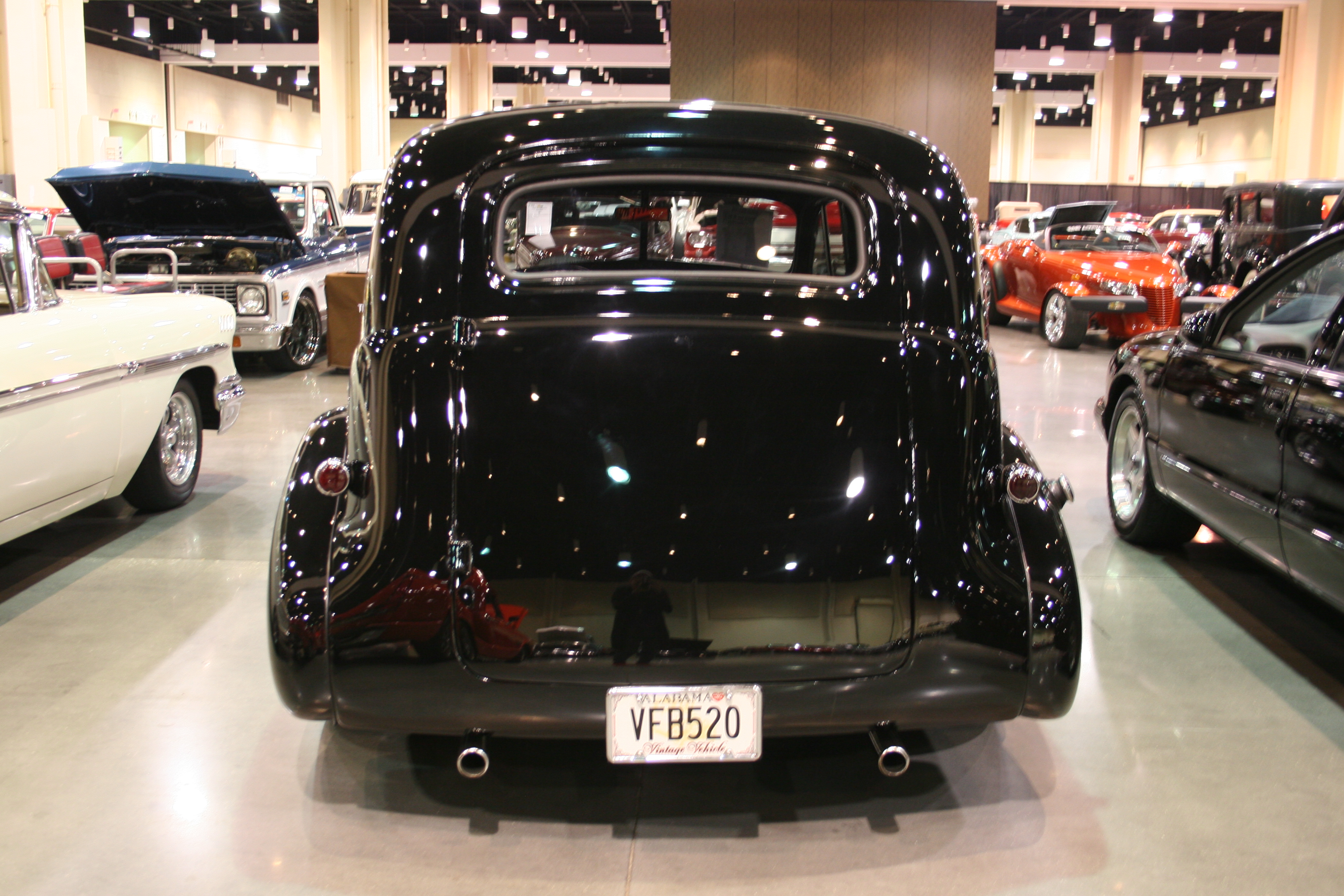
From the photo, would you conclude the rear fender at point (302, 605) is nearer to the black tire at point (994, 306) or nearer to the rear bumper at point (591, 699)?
the rear bumper at point (591, 699)

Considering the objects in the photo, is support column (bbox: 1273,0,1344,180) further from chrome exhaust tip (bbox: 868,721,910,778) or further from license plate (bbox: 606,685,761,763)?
license plate (bbox: 606,685,761,763)

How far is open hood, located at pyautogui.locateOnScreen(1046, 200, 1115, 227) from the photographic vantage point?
Result: 558 inches

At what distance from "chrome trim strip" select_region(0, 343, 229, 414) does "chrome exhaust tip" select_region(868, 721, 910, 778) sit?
9.74ft

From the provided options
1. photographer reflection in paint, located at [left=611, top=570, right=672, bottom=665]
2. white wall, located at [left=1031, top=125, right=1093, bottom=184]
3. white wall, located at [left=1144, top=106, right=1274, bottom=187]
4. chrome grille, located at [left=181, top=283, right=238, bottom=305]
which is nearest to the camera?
photographer reflection in paint, located at [left=611, top=570, right=672, bottom=665]

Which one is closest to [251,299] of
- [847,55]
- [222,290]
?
[222,290]

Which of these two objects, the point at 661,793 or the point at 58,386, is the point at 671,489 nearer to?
the point at 661,793

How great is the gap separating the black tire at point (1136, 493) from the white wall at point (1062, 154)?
4279 cm

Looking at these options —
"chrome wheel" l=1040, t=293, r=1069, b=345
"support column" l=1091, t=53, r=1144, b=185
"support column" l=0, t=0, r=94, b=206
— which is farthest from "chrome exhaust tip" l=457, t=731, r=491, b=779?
"support column" l=1091, t=53, r=1144, b=185

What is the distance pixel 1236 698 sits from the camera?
3.21 m

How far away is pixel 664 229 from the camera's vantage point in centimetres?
379

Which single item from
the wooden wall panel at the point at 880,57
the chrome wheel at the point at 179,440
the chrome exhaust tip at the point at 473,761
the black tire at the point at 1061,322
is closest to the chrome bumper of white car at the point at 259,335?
the chrome wheel at the point at 179,440

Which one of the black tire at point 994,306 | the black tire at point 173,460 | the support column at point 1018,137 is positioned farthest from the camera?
the support column at point 1018,137

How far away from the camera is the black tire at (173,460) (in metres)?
4.92

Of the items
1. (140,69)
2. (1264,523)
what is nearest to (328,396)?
(1264,523)
